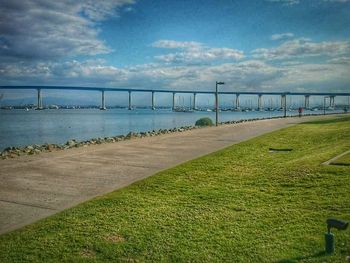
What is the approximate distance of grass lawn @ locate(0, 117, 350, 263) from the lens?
15.5 feet

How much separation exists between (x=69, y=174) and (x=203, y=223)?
207 inches

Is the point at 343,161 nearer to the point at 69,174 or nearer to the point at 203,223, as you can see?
the point at 203,223

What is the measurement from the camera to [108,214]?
6.29 m

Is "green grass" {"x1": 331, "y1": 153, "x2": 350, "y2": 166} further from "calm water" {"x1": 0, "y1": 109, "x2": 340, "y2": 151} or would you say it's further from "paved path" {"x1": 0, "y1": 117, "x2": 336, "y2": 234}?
"calm water" {"x1": 0, "y1": 109, "x2": 340, "y2": 151}

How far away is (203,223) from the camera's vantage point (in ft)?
18.9

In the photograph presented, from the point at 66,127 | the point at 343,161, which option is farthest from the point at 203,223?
the point at 66,127

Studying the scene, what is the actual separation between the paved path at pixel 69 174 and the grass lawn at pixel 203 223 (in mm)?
607

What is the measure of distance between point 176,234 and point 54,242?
1.86 meters

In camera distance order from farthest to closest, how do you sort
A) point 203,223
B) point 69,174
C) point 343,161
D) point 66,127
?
1. point 66,127
2. point 69,174
3. point 343,161
4. point 203,223

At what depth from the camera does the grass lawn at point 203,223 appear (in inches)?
185

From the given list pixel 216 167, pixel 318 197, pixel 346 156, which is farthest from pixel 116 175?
pixel 346 156

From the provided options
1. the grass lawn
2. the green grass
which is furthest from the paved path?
the green grass

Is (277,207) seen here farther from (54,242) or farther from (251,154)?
(251,154)

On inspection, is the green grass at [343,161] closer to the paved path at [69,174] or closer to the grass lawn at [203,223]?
the grass lawn at [203,223]
